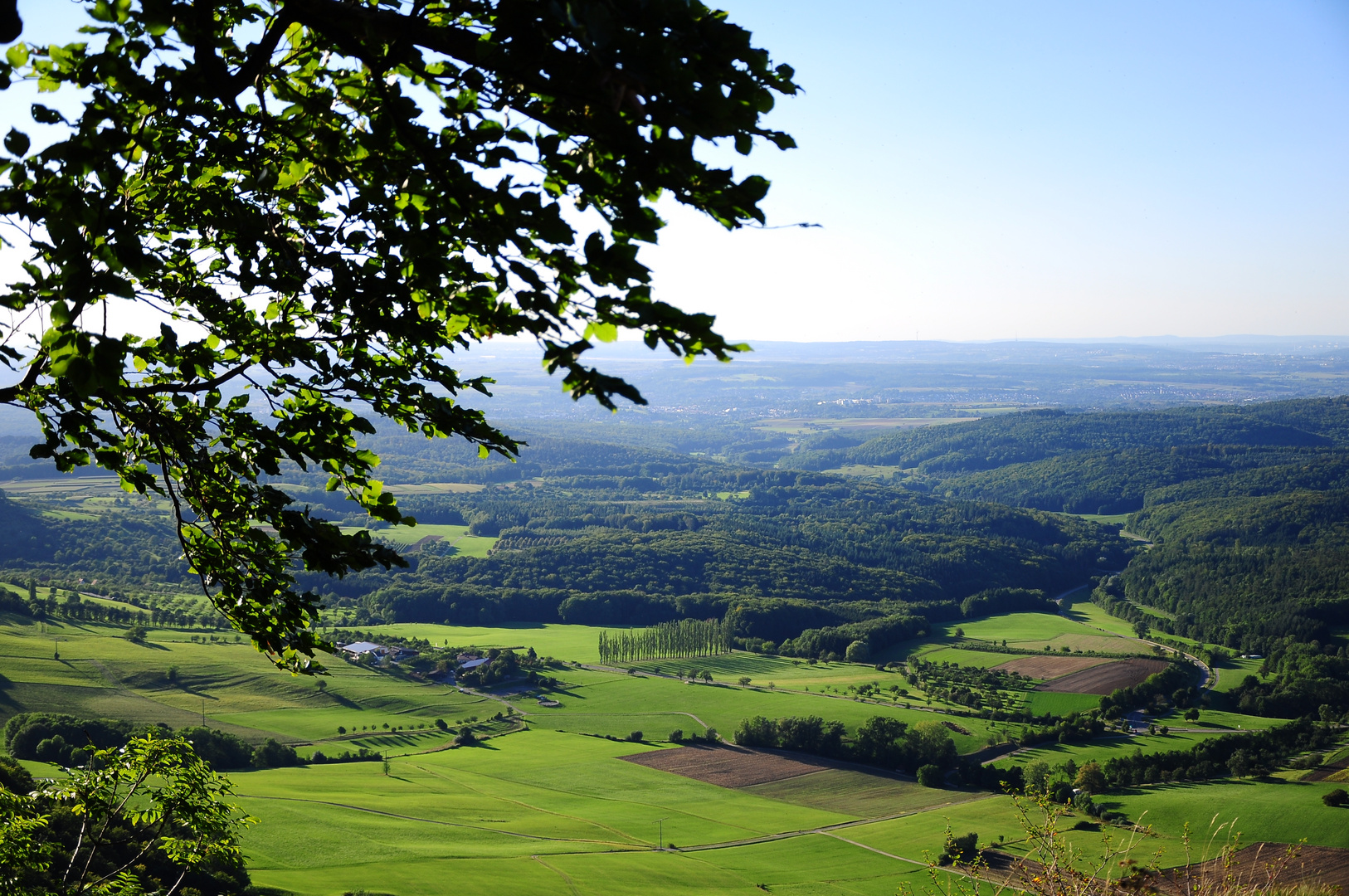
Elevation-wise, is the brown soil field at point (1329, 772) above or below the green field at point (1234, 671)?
above

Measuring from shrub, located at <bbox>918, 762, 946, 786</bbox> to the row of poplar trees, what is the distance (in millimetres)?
41806

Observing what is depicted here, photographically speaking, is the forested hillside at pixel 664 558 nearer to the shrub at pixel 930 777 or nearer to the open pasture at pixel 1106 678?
the open pasture at pixel 1106 678

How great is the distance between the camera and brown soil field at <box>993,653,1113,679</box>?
273 feet

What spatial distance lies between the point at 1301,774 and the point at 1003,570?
7902 cm

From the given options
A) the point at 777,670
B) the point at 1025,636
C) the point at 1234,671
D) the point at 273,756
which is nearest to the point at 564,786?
the point at 273,756

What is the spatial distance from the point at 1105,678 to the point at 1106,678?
0.08 metres

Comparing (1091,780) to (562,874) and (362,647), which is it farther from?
(362,647)

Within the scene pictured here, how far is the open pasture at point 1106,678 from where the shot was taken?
77875 millimetres

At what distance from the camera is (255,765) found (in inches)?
2290

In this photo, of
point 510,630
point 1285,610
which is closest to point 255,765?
point 510,630

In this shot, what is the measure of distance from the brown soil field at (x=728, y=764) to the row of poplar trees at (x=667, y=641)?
100ft

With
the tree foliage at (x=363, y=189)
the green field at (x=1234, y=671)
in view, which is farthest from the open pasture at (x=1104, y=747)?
the tree foliage at (x=363, y=189)

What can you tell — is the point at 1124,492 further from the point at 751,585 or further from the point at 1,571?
the point at 1,571

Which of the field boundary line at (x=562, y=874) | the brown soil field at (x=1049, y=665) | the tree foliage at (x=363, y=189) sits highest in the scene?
the tree foliage at (x=363, y=189)
